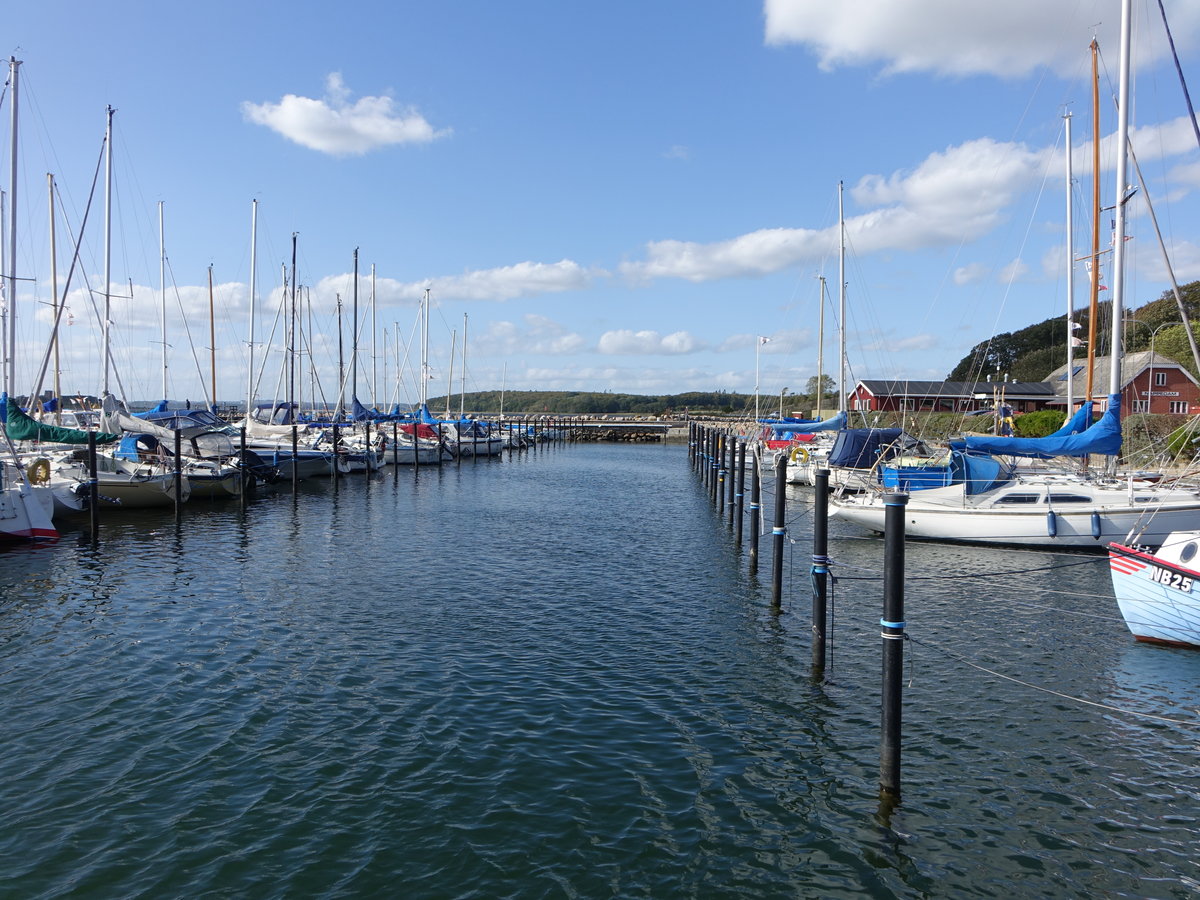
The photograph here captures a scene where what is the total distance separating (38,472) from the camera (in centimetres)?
2934

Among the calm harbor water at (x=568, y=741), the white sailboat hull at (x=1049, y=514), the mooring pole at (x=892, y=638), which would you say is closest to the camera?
the calm harbor water at (x=568, y=741)

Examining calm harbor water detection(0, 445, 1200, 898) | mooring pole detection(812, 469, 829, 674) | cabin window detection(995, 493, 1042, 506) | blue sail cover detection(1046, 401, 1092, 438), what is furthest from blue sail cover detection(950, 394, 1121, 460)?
mooring pole detection(812, 469, 829, 674)

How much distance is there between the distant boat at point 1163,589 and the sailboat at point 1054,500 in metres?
8.13

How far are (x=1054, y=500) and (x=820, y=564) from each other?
17.1m

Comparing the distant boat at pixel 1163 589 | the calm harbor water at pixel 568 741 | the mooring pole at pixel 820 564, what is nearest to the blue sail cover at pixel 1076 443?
the calm harbor water at pixel 568 741

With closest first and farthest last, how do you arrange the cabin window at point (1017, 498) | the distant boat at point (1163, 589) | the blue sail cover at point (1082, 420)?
the distant boat at point (1163, 589) → the blue sail cover at point (1082, 420) → the cabin window at point (1017, 498)

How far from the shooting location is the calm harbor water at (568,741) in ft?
27.8

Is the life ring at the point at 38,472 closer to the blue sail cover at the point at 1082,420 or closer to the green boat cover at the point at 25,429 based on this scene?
the green boat cover at the point at 25,429

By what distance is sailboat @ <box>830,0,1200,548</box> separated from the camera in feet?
77.0

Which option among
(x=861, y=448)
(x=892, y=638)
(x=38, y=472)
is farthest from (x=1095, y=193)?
(x=38, y=472)

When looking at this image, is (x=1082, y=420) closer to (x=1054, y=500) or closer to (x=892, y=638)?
(x=1054, y=500)

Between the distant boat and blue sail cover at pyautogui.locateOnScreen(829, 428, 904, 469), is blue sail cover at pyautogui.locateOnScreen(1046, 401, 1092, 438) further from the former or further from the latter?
the distant boat

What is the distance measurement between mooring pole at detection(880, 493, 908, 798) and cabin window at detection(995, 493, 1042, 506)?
20.0 metres

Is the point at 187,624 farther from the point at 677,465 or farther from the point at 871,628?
the point at 677,465
